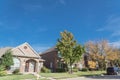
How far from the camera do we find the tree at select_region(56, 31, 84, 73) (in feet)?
131

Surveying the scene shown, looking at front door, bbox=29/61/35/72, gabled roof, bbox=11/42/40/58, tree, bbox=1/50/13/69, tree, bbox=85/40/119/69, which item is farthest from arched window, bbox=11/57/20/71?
tree, bbox=85/40/119/69

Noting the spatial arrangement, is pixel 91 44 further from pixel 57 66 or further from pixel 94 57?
pixel 57 66

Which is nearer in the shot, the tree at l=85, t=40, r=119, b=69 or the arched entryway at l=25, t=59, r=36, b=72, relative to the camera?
the arched entryway at l=25, t=59, r=36, b=72

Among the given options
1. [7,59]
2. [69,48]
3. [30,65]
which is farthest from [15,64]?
[69,48]

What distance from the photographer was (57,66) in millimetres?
48500

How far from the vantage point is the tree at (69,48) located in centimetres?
3988

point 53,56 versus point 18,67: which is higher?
point 53,56

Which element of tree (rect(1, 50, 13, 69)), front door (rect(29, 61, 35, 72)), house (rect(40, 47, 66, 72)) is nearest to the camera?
tree (rect(1, 50, 13, 69))

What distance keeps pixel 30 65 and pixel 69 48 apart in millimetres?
10476

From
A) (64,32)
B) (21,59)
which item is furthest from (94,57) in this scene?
(21,59)

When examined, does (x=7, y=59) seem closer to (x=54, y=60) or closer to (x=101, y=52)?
(x=54, y=60)

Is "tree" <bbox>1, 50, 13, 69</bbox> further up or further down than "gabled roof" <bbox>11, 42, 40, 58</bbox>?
further down

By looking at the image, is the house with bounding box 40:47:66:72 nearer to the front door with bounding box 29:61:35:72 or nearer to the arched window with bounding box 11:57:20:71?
the front door with bounding box 29:61:35:72

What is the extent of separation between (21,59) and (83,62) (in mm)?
23331
